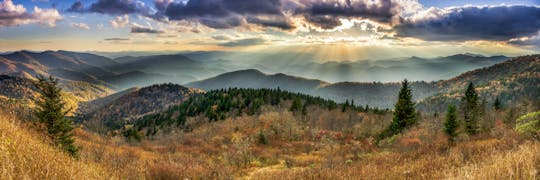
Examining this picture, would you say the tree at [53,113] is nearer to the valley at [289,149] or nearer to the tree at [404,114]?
the valley at [289,149]

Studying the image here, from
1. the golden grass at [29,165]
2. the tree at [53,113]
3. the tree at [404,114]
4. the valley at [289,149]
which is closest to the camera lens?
the golden grass at [29,165]

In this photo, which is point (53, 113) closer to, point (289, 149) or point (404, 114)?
point (289, 149)

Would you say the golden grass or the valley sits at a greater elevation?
the golden grass

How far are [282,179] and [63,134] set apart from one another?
10.5m

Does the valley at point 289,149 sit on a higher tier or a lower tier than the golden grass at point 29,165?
lower

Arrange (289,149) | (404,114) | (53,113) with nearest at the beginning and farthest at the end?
(53,113), (289,149), (404,114)

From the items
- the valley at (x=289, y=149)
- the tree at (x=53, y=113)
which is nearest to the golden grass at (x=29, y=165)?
the valley at (x=289, y=149)

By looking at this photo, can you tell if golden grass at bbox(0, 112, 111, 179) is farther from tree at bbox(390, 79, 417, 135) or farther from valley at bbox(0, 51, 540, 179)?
tree at bbox(390, 79, 417, 135)

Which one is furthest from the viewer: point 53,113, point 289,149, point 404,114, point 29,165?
point 404,114

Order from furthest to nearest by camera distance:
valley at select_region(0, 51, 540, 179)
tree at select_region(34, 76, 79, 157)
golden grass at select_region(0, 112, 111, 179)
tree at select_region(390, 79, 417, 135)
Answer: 1. tree at select_region(390, 79, 417, 135)
2. tree at select_region(34, 76, 79, 157)
3. valley at select_region(0, 51, 540, 179)
4. golden grass at select_region(0, 112, 111, 179)

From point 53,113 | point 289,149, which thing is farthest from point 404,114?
point 53,113

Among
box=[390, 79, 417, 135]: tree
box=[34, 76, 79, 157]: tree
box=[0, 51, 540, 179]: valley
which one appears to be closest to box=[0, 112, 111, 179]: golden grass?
box=[0, 51, 540, 179]: valley

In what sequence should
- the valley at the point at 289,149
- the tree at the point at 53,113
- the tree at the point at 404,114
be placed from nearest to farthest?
the valley at the point at 289,149 < the tree at the point at 53,113 < the tree at the point at 404,114

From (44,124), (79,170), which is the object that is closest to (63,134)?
(44,124)
